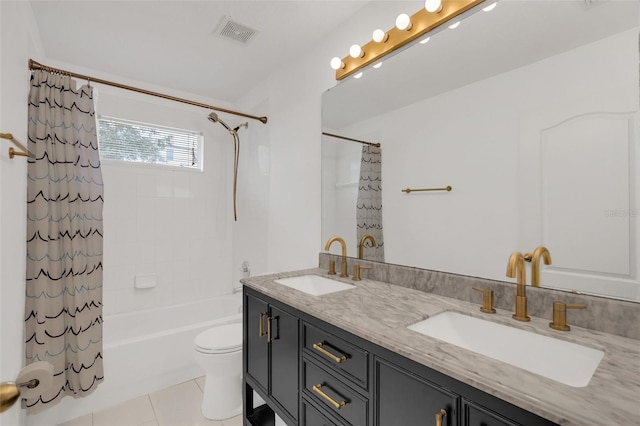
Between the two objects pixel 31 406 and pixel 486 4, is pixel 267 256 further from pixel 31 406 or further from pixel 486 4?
pixel 486 4

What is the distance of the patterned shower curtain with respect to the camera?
169 cm

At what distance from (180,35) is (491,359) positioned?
8.18 ft

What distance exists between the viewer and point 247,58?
2359mm

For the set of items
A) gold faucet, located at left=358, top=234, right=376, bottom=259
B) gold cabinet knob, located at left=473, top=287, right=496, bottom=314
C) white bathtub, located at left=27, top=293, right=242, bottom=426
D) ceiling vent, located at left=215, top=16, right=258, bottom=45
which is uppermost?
ceiling vent, located at left=215, top=16, right=258, bottom=45

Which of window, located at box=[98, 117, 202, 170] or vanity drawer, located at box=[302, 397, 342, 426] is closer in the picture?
vanity drawer, located at box=[302, 397, 342, 426]

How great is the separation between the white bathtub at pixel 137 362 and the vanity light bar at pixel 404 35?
2130 millimetres

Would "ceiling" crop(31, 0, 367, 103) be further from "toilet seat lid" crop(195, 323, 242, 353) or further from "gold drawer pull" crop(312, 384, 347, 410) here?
"toilet seat lid" crop(195, 323, 242, 353)

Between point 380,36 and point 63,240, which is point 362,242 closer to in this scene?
point 380,36

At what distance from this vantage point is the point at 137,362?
2158 mm

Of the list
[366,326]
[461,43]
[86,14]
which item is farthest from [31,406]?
[461,43]

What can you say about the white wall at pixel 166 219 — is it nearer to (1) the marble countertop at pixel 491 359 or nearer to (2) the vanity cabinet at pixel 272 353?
(2) the vanity cabinet at pixel 272 353

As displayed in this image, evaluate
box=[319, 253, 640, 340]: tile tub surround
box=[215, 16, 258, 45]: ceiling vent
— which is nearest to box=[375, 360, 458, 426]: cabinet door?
box=[319, 253, 640, 340]: tile tub surround

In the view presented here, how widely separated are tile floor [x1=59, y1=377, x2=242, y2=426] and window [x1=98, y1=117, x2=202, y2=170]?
6.61ft

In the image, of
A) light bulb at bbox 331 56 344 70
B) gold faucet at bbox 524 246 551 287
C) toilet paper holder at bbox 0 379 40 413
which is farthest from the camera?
light bulb at bbox 331 56 344 70
